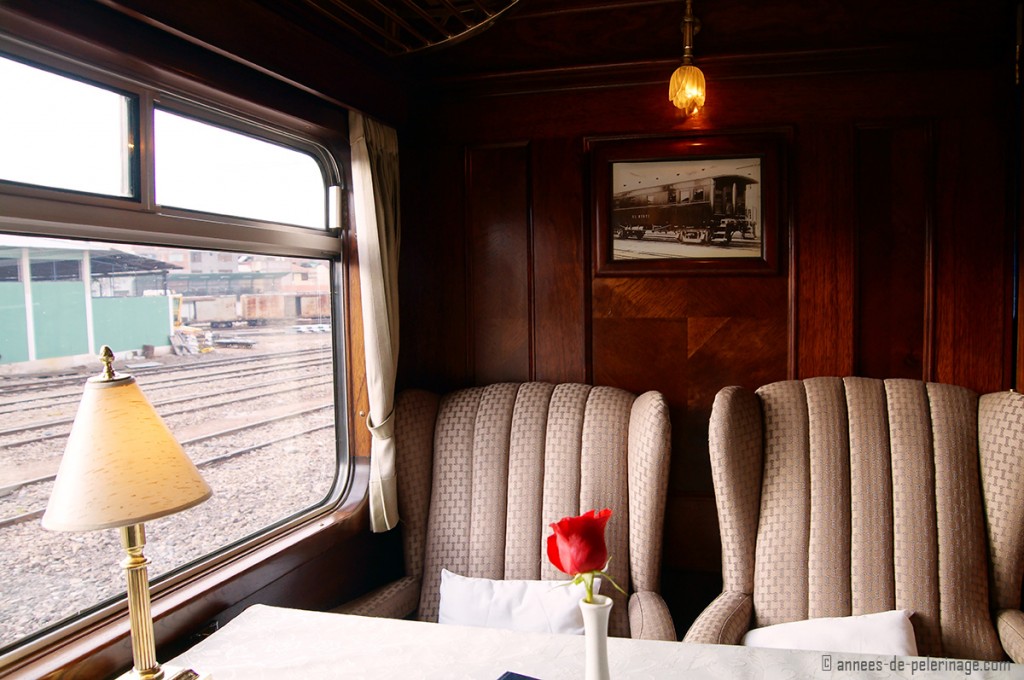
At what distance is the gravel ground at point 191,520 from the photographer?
154 centimetres

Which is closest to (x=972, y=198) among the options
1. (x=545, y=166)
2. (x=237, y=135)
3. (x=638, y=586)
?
(x=545, y=166)

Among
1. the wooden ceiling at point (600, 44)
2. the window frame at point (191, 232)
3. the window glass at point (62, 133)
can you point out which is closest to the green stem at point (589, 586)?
the window frame at point (191, 232)

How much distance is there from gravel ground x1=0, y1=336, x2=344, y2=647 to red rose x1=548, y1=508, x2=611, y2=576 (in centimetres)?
120

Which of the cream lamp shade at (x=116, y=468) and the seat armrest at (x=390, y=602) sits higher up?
the cream lamp shade at (x=116, y=468)

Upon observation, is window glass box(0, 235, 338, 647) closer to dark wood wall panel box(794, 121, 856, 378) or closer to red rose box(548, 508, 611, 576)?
red rose box(548, 508, 611, 576)

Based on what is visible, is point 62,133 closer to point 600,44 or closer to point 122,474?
point 122,474

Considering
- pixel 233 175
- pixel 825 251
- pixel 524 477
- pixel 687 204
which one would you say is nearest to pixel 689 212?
pixel 687 204

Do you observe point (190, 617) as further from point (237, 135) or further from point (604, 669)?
point (237, 135)

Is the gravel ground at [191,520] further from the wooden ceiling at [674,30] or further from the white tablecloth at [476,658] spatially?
the wooden ceiling at [674,30]

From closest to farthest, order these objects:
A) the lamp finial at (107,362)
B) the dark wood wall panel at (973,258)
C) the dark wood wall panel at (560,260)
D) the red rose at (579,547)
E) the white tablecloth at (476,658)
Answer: the red rose at (579,547), the lamp finial at (107,362), the white tablecloth at (476,658), the dark wood wall panel at (973,258), the dark wood wall panel at (560,260)

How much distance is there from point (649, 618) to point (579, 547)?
3.85 ft

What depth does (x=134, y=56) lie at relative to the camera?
5.58ft

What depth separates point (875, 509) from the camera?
220cm

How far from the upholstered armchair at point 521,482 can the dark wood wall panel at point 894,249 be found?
35.7 inches
